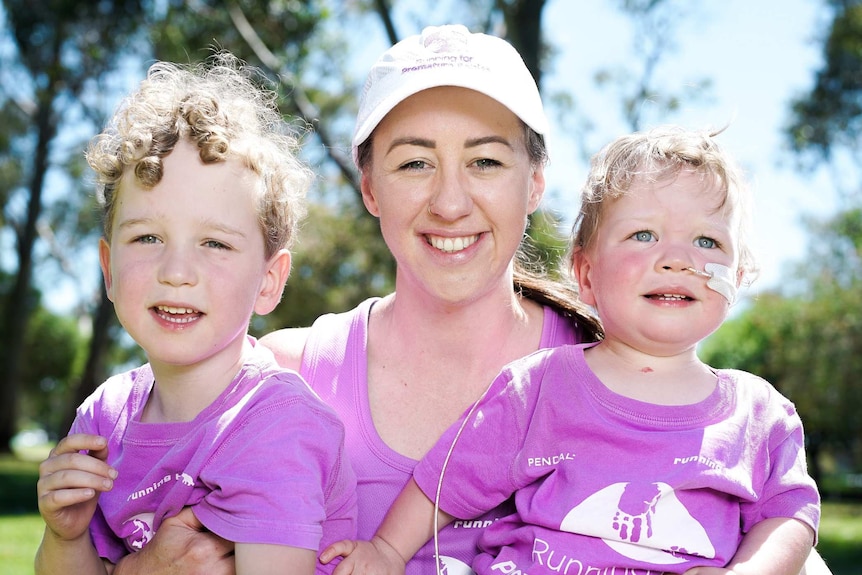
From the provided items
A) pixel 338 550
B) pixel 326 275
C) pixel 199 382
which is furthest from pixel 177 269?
pixel 326 275

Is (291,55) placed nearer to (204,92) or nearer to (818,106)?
(204,92)

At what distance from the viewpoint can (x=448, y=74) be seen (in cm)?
275

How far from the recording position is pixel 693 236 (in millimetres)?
2525

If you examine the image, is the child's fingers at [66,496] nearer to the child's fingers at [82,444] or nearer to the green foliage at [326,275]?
the child's fingers at [82,444]

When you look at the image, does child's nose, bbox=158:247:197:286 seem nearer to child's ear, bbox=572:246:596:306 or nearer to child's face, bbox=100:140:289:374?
child's face, bbox=100:140:289:374

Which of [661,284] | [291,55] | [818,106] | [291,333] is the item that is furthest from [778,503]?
[818,106]

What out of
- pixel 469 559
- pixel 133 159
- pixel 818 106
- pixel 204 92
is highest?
pixel 818 106

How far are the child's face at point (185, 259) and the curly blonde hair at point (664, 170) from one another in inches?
39.4

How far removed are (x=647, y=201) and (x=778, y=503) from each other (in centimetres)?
88

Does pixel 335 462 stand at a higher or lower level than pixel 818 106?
lower

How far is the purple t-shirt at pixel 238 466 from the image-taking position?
2.28 meters

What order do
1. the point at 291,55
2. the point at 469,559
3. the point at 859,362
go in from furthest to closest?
the point at 859,362
the point at 291,55
the point at 469,559

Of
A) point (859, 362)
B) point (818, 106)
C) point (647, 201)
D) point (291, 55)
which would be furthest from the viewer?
point (818, 106)

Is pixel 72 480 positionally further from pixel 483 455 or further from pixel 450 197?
pixel 450 197
